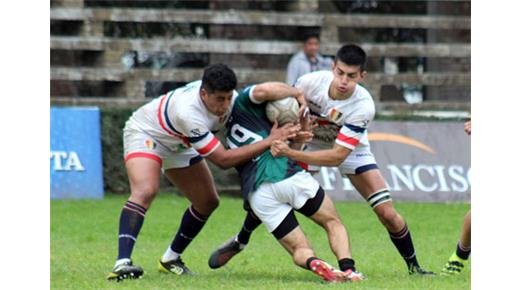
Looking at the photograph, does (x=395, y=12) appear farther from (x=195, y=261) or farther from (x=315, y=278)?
(x=315, y=278)

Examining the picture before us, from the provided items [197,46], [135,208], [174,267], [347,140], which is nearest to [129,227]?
[135,208]

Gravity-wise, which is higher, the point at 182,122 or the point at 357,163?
the point at 182,122

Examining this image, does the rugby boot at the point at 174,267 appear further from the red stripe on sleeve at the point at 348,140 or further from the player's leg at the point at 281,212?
the red stripe on sleeve at the point at 348,140

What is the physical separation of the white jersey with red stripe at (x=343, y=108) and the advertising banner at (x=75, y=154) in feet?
23.8

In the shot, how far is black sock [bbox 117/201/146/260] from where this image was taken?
28.0 feet

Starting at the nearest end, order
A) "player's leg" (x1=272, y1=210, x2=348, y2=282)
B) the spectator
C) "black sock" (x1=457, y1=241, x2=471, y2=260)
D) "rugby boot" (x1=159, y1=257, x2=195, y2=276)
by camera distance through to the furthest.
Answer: "player's leg" (x1=272, y1=210, x2=348, y2=282) → "black sock" (x1=457, y1=241, x2=471, y2=260) → "rugby boot" (x1=159, y1=257, x2=195, y2=276) → the spectator

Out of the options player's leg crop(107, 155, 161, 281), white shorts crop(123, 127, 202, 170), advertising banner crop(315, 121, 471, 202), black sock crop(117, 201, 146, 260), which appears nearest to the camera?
player's leg crop(107, 155, 161, 281)

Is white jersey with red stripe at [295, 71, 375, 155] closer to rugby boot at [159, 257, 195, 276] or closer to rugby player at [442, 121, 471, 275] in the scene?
rugby player at [442, 121, 471, 275]

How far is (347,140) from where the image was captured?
861 cm

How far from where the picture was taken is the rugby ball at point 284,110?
841 centimetres

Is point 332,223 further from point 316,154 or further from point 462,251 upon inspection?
point 462,251

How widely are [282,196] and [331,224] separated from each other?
0.41 m

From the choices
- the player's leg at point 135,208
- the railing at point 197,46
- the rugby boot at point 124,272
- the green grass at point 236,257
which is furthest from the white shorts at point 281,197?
the railing at point 197,46

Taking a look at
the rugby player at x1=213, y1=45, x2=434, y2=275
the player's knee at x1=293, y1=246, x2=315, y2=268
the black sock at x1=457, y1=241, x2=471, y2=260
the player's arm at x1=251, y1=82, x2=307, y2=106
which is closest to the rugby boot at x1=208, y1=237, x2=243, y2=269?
the rugby player at x1=213, y1=45, x2=434, y2=275
